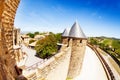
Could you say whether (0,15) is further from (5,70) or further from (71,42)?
(71,42)

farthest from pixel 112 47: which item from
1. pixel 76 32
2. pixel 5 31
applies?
pixel 5 31

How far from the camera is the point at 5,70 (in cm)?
326

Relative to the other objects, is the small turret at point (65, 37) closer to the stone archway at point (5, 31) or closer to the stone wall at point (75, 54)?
the stone wall at point (75, 54)

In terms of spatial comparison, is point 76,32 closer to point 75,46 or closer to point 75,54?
point 75,46

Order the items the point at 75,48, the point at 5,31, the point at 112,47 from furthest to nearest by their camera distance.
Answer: the point at 112,47
the point at 75,48
the point at 5,31

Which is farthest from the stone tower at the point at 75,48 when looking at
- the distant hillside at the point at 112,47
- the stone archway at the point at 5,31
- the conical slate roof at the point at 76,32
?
the distant hillside at the point at 112,47

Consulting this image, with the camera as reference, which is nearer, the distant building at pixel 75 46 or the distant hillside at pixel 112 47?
the distant building at pixel 75 46

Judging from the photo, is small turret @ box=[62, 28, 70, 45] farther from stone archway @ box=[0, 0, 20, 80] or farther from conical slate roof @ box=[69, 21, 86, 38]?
stone archway @ box=[0, 0, 20, 80]

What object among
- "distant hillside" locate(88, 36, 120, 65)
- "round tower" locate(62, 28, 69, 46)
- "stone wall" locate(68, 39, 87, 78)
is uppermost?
"round tower" locate(62, 28, 69, 46)

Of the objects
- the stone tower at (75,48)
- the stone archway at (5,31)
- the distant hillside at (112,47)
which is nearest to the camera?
the stone archway at (5,31)

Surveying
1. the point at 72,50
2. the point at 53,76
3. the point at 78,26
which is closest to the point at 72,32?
the point at 78,26

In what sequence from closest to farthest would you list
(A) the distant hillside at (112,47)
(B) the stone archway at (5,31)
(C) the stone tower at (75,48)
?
1. (B) the stone archway at (5,31)
2. (C) the stone tower at (75,48)
3. (A) the distant hillside at (112,47)

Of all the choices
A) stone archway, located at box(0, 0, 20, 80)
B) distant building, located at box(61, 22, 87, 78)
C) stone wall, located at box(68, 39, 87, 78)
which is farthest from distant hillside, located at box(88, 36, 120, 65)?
stone archway, located at box(0, 0, 20, 80)

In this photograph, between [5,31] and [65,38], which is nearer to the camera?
[5,31]
